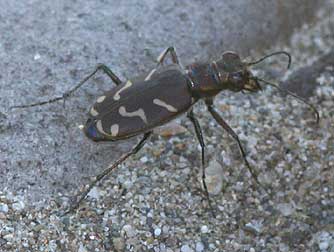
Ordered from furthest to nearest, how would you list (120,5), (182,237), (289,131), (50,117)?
(120,5)
(289,131)
(50,117)
(182,237)

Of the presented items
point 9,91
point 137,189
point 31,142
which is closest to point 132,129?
point 137,189

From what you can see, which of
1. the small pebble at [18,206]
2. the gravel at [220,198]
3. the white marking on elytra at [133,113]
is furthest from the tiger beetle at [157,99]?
the small pebble at [18,206]

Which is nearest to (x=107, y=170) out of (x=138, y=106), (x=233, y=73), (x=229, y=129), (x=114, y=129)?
(x=114, y=129)

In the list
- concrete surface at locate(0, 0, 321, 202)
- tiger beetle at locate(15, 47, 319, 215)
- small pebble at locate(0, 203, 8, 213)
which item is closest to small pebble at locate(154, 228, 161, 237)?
tiger beetle at locate(15, 47, 319, 215)

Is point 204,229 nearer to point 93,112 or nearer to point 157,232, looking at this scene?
point 157,232

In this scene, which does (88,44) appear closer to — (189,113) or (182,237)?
(189,113)
